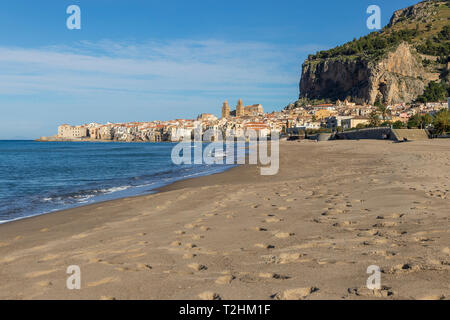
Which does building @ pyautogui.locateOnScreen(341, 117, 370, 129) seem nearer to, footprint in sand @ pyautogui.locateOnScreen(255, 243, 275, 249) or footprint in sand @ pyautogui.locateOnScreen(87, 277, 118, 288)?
footprint in sand @ pyautogui.locateOnScreen(255, 243, 275, 249)

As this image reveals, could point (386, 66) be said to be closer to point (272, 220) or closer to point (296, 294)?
point (272, 220)

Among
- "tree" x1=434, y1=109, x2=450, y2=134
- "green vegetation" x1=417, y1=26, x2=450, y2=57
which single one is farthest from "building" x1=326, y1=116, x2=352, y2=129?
"green vegetation" x1=417, y1=26, x2=450, y2=57

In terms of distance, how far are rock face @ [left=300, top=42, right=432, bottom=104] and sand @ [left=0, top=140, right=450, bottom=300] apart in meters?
153

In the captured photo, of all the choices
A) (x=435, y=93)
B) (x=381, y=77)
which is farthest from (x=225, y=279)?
(x=435, y=93)

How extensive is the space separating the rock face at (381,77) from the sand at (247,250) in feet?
503

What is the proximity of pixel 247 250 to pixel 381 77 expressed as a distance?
159 metres

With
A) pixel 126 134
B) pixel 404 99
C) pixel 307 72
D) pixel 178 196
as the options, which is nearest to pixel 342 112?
pixel 404 99

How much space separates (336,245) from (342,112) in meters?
136

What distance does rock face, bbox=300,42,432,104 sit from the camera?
144875 mm

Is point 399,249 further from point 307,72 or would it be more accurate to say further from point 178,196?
point 307,72

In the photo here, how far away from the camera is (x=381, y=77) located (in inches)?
5733

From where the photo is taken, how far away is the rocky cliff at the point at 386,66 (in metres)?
146

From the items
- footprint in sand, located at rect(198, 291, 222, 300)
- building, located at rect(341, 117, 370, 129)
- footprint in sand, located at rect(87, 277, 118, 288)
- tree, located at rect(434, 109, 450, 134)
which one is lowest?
footprint in sand, located at rect(87, 277, 118, 288)

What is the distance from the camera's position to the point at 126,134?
192625 millimetres
